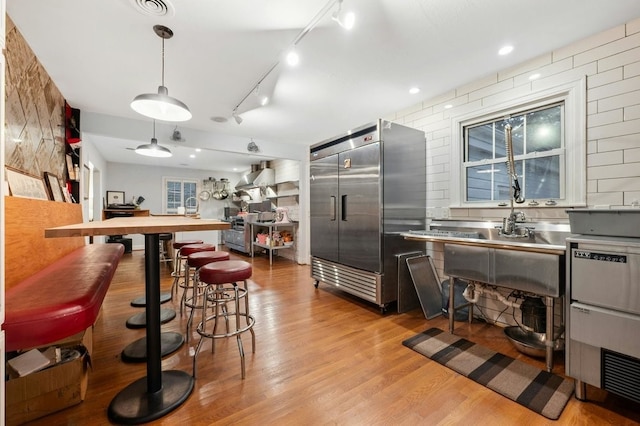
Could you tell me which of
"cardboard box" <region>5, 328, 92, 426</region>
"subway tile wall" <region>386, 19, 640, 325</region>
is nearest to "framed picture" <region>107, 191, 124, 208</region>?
"cardboard box" <region>5, 328, 92, 426</region>

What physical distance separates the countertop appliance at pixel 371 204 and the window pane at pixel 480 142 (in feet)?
1.73

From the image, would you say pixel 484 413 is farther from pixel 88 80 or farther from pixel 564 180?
pixel 88 80

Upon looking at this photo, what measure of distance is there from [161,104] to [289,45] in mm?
1186

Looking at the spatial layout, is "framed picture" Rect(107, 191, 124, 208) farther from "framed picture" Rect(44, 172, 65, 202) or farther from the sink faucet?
the sink faucet

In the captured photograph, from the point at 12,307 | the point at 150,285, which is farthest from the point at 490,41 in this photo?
the point at 12,307

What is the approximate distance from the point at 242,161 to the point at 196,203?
2.65 m

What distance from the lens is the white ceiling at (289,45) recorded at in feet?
6.27

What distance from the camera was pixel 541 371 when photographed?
6.26ft

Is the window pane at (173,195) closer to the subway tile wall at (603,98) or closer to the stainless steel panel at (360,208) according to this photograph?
the stainless steel panel at (360,208)

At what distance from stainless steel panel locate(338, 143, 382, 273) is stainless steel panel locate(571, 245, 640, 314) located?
1.59 m

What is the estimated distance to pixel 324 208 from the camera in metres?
3.70

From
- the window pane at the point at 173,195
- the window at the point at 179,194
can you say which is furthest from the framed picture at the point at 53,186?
the window pane at the point at 173,195

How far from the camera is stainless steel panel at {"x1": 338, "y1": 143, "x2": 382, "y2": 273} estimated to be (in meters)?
2.94

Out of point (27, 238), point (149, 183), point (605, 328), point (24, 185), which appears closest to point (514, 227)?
A: point (605, 328)
